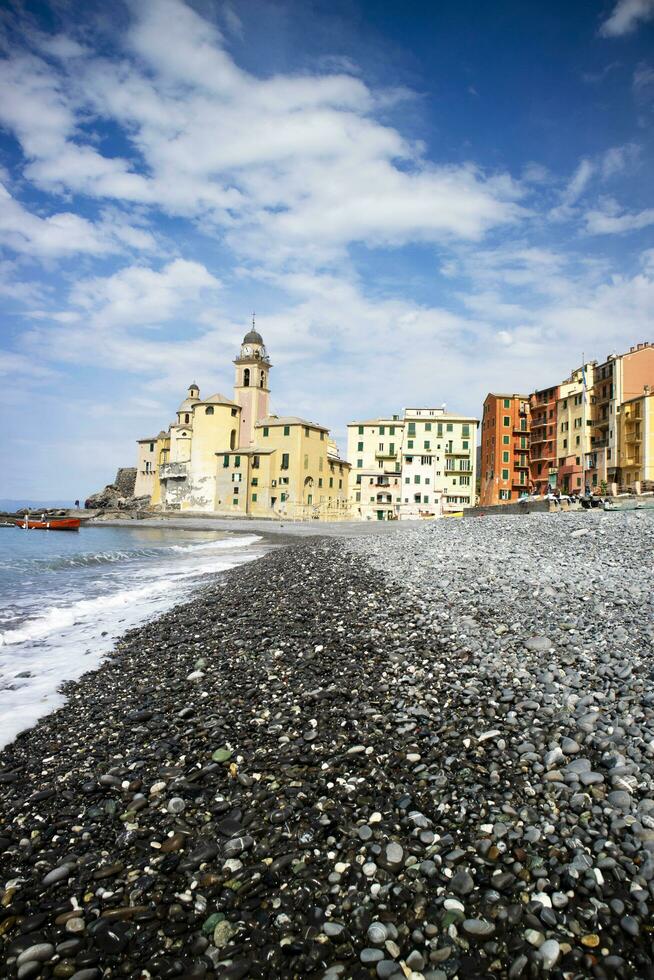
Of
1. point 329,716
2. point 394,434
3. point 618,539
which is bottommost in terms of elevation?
point 329,716

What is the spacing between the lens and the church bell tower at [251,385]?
87375mm

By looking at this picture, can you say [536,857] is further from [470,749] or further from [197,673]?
[197,673]

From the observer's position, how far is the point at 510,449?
7738 cm

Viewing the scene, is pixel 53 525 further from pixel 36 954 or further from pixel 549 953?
pixel 549 953

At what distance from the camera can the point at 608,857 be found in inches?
132

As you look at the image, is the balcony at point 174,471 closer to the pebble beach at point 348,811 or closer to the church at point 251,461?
the church at point 251,461

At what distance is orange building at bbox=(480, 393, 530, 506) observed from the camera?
3031 inches

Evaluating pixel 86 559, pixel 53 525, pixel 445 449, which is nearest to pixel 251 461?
pixel 53 525

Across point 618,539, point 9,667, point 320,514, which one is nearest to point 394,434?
point 320,514

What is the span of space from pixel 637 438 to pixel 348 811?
6018 cm

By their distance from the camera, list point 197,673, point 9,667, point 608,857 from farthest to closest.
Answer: point 9,667, point 197,673, point 608,857

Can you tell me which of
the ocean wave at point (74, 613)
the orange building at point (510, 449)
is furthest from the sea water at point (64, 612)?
the orange building at point (510, 449)

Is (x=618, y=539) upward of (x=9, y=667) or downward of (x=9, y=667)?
upward

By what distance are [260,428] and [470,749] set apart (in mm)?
82078
